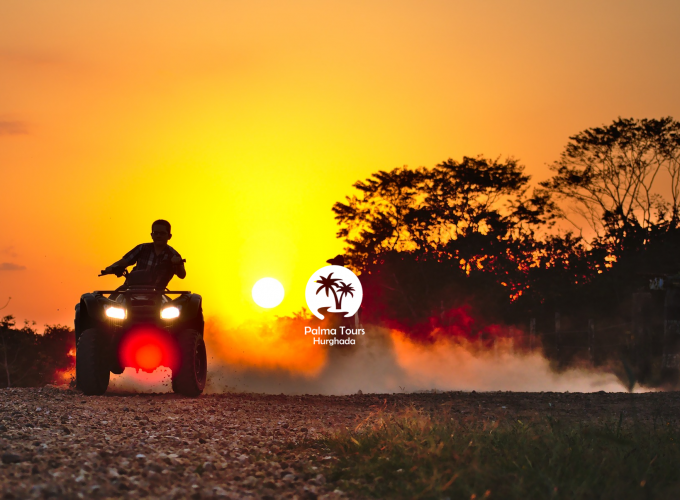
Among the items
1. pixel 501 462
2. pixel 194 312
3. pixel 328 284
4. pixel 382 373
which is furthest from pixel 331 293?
pixel 501 462

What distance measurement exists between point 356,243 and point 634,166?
50.8 feet

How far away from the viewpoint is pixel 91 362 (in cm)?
1296

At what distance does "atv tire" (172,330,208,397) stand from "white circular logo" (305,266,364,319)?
15.0 metres

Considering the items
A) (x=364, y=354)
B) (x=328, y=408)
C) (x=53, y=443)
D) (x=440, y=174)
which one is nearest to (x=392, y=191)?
(x=440, y=174)

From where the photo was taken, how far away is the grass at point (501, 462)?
6.46m

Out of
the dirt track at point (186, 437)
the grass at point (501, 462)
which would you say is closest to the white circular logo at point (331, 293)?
the dirt track at point (186, 437)

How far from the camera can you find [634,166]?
128 ft

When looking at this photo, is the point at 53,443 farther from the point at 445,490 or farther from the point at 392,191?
the point at 392,191

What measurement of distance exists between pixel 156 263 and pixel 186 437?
18.1 ft

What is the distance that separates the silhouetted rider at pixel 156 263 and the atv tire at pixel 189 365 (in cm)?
113

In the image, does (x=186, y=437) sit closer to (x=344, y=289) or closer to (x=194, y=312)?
(x=194, y=312)

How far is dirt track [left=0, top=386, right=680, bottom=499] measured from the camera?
641 cm

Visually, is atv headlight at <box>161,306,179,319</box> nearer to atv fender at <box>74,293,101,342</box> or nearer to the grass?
atv fender at <box>74,293,101,342</box>

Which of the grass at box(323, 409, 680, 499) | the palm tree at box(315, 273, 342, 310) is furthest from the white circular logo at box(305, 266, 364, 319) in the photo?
the grass at box(323, 409, 680, 499)
